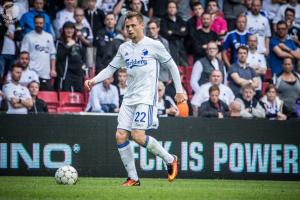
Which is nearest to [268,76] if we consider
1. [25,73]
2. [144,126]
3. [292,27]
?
[292,27]

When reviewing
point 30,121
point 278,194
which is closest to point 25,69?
point 30,121

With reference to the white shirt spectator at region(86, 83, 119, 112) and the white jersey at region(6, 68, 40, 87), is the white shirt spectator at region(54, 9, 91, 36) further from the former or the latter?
the white shirt spectator at region(86, 83, 119, 112)

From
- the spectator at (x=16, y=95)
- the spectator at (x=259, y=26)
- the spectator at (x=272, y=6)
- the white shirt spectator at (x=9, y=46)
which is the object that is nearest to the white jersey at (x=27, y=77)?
the spectator at (x=16, y=95)

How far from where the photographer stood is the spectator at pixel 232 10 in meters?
20.6

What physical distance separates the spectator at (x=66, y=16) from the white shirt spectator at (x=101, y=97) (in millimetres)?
1989

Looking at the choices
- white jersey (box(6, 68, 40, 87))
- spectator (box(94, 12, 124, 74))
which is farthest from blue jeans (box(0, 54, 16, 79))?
spectator (box(94, 12, 124, 74))

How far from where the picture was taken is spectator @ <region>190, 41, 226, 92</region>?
18812mm

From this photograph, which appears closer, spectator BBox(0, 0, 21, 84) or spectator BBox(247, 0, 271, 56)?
spectator BBox(0, 0, 21, 84)

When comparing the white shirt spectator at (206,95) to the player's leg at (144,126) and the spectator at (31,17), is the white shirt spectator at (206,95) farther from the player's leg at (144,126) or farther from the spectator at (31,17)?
the player's leg at (144,126)

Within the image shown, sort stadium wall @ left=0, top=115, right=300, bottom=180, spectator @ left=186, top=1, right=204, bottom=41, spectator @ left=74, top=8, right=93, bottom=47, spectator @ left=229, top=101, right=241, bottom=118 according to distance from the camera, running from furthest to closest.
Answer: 1. spectator @ left=186, top=1, right=204, bottom=41
2. spectator @ left=74, top=8, right=93, bottom=47
3. spectator @ left=229, top=101, right=241, bottom=118
4. stadium wall @ left=0, top=115, right=300, bottom=180

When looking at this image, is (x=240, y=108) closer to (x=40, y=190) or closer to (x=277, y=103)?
(x=277, y=103)

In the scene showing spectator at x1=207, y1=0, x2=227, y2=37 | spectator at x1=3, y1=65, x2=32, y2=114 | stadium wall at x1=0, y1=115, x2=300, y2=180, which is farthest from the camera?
spectator at x1=207, y1=0, x2=227, y2=37

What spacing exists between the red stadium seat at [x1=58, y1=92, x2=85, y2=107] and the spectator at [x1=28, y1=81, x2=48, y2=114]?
804 mm

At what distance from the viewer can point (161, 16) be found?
19.8 metres
